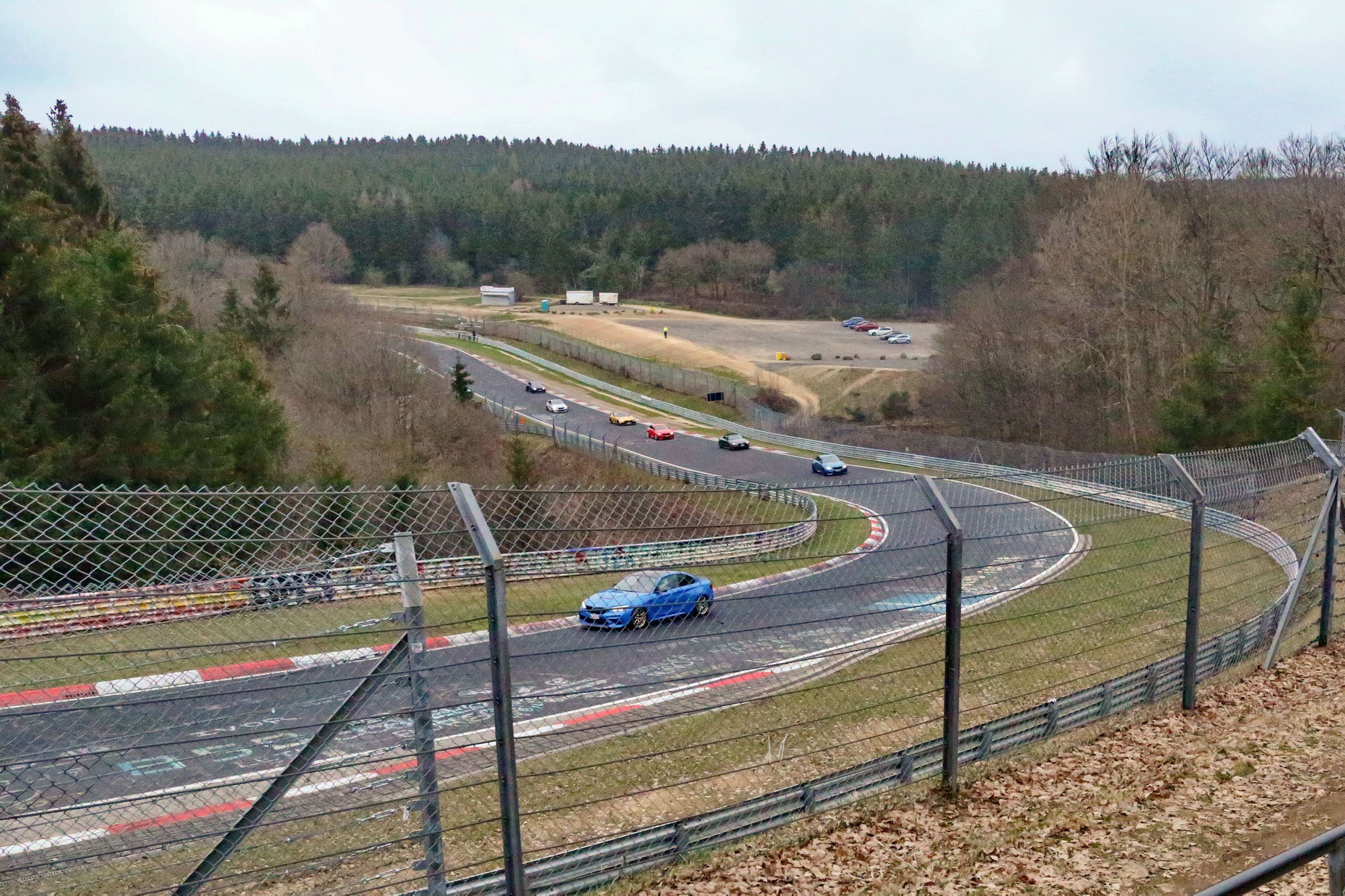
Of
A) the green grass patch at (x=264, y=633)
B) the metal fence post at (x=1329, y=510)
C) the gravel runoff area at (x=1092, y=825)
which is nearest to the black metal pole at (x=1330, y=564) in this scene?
the metal fence post at (x=1329, y=510)

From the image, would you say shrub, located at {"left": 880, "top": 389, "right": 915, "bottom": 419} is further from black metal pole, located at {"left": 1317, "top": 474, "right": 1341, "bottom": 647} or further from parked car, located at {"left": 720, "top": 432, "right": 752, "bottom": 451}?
black metal pole, located at {"left": 1317, "top": 474, "right": 1341, "bottom": 647}

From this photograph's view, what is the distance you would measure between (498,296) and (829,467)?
7081 centimetres

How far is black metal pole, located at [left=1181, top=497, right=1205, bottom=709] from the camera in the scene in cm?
689

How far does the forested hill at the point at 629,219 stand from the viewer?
98.1 m

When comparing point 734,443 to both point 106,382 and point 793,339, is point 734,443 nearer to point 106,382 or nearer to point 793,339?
point 106,382

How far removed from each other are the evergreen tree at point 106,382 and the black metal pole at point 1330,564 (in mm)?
16128

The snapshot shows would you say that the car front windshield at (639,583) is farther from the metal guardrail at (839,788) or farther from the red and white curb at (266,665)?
the metal guardrail at (839,788)

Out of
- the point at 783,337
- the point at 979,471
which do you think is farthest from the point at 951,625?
the point at 783,337

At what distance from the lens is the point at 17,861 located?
742 centimetres

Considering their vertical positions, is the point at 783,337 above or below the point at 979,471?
above

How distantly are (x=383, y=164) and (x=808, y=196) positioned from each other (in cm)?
7729

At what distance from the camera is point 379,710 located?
776 centimetres

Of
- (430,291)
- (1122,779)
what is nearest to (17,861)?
(1122,779)

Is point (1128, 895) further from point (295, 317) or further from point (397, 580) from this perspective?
point (295, 317)
